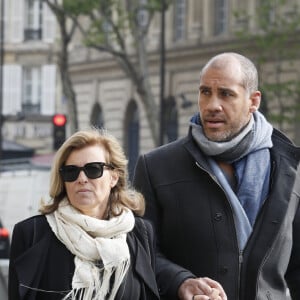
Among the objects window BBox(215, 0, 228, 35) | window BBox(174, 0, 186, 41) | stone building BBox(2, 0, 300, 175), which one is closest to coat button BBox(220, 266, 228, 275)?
stone building BBox(2, 0, 300, 175)

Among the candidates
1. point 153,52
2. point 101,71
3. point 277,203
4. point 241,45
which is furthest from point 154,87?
point 277,203

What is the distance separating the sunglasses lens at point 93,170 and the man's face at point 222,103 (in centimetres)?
69

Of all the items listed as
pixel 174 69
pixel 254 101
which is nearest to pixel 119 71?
pixel 174 69

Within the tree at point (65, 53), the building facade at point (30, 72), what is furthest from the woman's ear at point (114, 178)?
the building facade at point (30, 72)

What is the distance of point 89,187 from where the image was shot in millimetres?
6484

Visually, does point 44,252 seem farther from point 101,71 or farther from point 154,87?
point 101,71

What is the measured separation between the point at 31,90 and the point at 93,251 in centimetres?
5963

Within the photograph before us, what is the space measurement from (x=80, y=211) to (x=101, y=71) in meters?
54.5

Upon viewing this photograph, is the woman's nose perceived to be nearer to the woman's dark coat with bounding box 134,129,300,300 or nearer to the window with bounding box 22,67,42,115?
the woman's dark coat with bounding box 134,129,300,300

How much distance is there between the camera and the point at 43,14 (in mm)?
66438

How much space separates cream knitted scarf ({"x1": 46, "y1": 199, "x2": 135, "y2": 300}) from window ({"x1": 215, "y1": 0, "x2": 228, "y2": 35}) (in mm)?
47356

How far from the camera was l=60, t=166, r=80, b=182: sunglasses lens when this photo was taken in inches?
255

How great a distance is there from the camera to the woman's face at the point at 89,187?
645cm

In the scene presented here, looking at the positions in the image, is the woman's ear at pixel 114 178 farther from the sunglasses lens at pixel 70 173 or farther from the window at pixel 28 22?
the window at pixel 28 22
